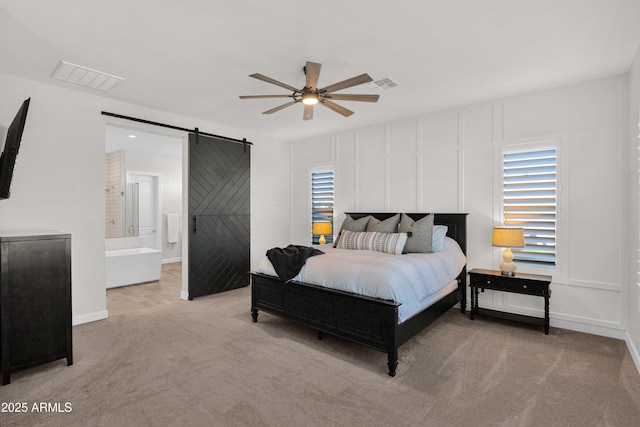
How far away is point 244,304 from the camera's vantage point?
468cm

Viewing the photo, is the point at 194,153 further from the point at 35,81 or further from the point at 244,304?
the point at 244,304

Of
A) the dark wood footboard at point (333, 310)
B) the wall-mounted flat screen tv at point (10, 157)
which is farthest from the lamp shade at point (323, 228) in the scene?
the wall-mounted flat screen tv at point (10, 157)

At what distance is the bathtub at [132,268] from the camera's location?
556 centimetres

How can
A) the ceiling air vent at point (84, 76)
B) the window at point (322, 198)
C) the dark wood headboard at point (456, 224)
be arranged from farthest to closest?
the window at point (322, 198), the dark wood headboard at point (456, 224), the ceiling air vent at point (84, 76)

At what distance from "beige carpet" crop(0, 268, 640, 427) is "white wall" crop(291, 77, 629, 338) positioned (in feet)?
1.59

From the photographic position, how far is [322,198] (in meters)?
6.03

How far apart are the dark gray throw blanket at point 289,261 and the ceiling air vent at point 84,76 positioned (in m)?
2.48

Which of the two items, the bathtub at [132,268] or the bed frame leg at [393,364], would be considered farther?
the bathtub at [132,268]

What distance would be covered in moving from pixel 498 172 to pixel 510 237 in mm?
886

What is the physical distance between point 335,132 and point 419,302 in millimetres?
3574

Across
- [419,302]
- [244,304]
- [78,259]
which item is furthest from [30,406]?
[419,302]

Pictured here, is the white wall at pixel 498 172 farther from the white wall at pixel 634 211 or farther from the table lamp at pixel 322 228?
the table lamp at pixel 322 228

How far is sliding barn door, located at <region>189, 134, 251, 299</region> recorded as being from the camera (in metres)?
4.99

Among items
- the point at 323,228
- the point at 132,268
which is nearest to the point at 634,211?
the point at 323,228
